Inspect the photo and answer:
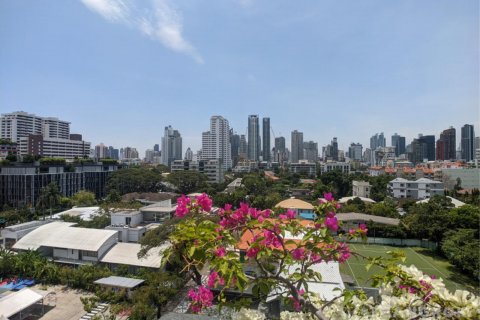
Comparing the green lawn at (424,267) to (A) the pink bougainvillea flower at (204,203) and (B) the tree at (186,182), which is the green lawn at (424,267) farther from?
(B) the tree at (186,182)

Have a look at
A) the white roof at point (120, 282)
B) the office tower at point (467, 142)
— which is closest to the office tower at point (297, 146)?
the office tower at point (467, 142)

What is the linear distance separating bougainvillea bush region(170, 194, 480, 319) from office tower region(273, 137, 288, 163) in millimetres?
122175

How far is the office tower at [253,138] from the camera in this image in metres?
117

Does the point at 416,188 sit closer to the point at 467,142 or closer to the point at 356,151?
the point at 467,142

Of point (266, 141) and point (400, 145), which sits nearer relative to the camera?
point (266, 141)

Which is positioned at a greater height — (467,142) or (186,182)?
(467,142)

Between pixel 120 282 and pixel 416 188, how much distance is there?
38805mm

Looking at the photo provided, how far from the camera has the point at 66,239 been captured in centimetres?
1537

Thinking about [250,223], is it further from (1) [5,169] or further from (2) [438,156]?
(2) [438,156]

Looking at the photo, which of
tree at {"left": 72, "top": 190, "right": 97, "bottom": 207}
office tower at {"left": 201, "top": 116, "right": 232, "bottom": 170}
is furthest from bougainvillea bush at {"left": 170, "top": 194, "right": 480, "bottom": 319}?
office tower at {"left": 201, "top": 116, "right": 232, "bottom": 170}

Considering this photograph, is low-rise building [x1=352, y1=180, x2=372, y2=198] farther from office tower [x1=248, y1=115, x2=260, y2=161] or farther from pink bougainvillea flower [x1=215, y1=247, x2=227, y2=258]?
office tower [x1=248, y1=115, x2=260, y2=161]

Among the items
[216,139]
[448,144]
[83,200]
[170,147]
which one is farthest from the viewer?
[170,147]

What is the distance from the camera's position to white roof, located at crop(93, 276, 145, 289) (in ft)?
37.0

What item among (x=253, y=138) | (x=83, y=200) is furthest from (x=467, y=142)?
(x=83, y=200)
